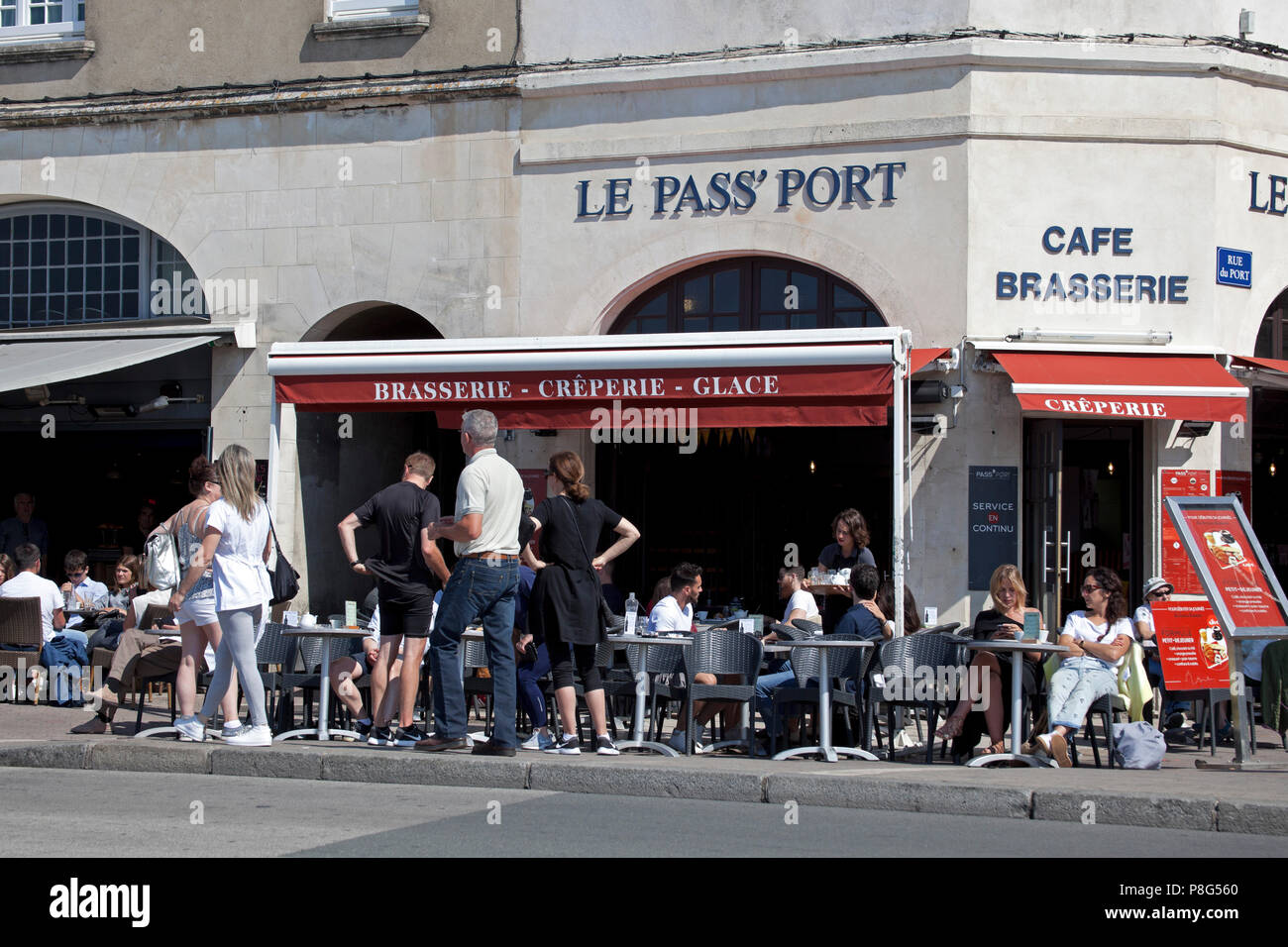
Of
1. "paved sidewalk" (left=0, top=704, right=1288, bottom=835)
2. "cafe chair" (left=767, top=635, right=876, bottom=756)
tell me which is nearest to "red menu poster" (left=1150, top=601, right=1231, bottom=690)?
"paved sidewalk" (left=0, top=704, right=1288, bottom=835)

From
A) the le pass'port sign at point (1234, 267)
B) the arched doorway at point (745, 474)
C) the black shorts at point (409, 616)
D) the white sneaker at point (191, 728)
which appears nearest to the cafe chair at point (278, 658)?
the white sneaker at point (191, 728)

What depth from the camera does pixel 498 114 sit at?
1423 cm

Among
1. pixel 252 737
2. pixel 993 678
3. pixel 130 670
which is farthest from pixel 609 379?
pixel 130 670

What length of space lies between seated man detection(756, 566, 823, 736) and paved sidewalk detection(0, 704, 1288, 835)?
67cm

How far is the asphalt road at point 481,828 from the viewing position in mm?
6508

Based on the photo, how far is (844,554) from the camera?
38.5 feet

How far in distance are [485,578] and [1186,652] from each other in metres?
5.07

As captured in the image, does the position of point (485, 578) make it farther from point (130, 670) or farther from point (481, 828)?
point (130, 670)

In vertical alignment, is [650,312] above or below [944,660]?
above

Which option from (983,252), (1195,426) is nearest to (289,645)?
(983,252)

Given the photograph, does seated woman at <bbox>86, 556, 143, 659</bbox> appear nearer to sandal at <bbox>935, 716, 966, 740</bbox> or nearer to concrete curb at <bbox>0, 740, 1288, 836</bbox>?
concrete curb at <bbox>0, 740, 1288, 836</bbox>

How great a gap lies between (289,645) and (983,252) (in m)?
6.51

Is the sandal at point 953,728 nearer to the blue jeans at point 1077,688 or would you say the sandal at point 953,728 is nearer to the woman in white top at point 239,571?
the blue jeans at point 1077,688
